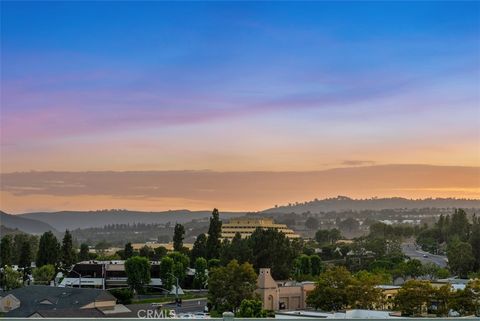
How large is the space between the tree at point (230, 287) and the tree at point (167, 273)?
666 cm

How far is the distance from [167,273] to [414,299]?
10.9m

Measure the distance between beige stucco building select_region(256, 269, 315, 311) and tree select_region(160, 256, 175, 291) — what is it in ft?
16.6

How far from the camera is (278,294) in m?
20.5

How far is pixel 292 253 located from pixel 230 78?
11.9 meters

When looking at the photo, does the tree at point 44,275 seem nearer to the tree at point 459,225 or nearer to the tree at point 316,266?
the tree at point 316,266

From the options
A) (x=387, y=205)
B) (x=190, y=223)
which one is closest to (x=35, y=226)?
(x=190, y=223)

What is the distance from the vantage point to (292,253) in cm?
2616

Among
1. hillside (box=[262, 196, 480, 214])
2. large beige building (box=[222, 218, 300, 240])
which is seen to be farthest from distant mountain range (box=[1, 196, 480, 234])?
large beige building (box=[222, 218, 300, 240])

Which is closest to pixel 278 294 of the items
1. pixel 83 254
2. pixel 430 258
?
pixel 83 254

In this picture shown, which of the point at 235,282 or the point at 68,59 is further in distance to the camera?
the point at 235,282

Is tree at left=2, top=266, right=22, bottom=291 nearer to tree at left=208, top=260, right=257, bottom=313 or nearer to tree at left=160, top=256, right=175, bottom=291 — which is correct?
tree at left=160, top=256, right=175, bottom=291

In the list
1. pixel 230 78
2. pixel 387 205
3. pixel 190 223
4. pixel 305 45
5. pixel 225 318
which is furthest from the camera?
pixel 387 205

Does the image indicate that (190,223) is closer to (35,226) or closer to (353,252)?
(35,226)

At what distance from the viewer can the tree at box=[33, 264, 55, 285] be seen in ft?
83.0
